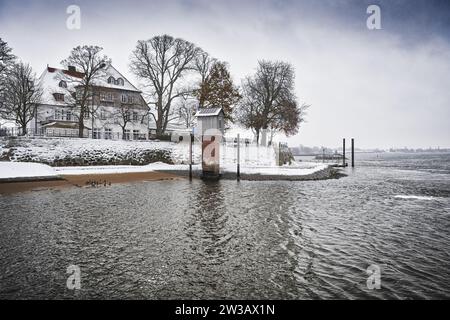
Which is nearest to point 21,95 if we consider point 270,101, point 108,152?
point 108,152

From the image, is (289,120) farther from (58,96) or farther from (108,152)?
(58,96)

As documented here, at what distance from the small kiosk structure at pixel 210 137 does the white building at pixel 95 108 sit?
19702mm

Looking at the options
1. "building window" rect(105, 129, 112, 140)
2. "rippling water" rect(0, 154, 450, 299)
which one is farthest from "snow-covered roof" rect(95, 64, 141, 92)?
"rippling water" rect(0, 154, 450, 299)

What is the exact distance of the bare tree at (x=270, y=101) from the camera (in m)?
42.7

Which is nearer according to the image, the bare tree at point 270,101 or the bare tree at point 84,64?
the bare tree at point 84,64

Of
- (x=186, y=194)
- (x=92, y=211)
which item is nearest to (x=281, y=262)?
(x=92, y=211)

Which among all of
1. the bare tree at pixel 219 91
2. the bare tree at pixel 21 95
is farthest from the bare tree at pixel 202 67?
the bare tree at pixel 21 95

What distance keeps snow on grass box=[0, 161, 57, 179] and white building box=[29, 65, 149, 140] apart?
1679 cm

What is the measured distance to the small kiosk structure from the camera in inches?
781

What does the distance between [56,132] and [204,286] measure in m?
44.3

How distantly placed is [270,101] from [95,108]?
29609 mm

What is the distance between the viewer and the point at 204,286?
13.5 ft
